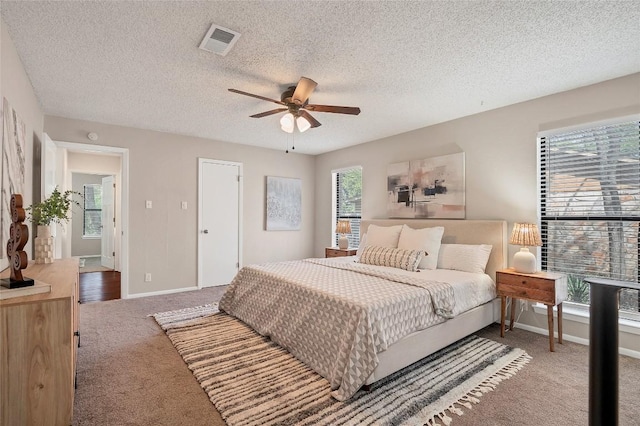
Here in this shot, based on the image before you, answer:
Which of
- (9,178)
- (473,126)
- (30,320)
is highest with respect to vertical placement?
(473,126)

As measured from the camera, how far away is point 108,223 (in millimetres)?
7000

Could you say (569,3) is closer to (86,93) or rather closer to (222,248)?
(86,93)

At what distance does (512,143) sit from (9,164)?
14.7 ft

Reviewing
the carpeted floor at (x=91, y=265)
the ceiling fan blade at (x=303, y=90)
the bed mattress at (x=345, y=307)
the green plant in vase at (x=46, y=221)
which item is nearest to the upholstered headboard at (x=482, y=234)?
the bed mattress at (x=345, y=307)

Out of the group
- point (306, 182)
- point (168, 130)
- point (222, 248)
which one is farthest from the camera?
point (306, 182)

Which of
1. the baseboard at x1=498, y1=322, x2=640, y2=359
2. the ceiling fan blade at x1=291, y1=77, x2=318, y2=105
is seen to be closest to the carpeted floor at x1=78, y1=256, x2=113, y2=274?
the ceiling fan blade at x1=291, y1=77, x2=318, y2=105

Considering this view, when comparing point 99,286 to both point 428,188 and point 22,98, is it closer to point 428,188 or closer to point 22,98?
point 22,98

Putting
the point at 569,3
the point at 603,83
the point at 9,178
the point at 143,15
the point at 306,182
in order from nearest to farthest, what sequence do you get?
the point at 569,3, the point at 143,15, the point at 9,178, the point at 603,83, the point at 306,182

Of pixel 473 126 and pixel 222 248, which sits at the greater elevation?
pixel 473 126

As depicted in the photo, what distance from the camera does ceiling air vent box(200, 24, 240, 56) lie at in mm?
2090

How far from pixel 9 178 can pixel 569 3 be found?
378 centimetres

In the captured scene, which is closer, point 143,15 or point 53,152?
point 143,15

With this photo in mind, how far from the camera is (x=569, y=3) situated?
1.83 meters

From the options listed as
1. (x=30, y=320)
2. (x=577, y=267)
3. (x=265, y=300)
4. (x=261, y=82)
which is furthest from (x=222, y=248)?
(x=577, y=267)
